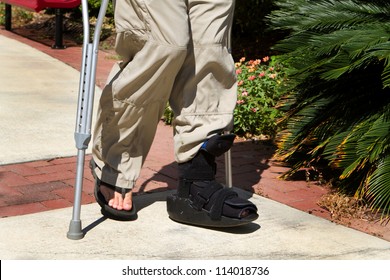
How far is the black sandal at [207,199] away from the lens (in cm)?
391

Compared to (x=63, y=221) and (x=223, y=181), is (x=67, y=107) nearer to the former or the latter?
(x=223, y=181)

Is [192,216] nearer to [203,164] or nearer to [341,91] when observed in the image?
[203,164]

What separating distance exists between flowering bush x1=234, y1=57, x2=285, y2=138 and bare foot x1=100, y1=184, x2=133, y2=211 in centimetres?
189

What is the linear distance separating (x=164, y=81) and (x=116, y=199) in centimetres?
65

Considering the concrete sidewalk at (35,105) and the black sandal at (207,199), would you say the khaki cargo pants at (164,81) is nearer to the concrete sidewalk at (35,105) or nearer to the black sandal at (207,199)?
the black sandal at (207,199)

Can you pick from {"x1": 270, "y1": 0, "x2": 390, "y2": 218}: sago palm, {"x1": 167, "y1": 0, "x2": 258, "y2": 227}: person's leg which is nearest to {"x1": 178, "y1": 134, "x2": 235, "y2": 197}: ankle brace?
{"x1": 167, "y1": 0, "x2": 258, "y2": 227}: person's leg

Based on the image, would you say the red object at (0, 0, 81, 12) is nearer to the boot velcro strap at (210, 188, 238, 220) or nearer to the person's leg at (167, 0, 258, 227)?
the person's leg at (167, 0, 258, 227)

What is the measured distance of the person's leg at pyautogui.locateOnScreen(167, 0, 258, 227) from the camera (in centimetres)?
389

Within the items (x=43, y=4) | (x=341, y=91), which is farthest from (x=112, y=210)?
(x=43, y=4)

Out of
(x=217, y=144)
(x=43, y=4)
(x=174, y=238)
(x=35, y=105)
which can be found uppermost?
Answer: (x=217, y=144)

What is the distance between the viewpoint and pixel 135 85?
388 centimetres

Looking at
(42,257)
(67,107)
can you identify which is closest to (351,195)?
(42,257)

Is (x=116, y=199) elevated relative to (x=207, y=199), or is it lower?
lower

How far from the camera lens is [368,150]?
430cm
